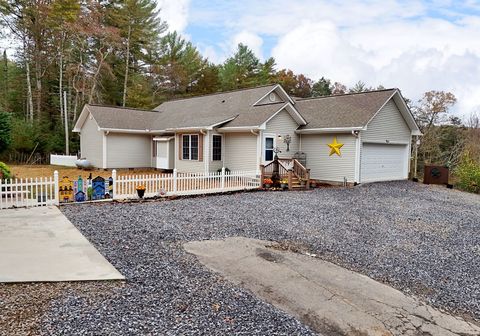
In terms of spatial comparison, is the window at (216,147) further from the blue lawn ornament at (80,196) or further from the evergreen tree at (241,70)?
the evergreen tree at (241,70)

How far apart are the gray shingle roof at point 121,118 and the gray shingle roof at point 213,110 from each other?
0.81 metres

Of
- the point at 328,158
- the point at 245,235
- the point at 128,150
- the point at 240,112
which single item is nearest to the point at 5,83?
the point at 128,150

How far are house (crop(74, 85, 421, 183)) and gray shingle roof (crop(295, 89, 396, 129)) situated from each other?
1.7 inches

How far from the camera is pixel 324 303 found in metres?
4.45

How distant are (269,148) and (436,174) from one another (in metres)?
9.40

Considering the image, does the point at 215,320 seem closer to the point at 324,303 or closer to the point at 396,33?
the point at 324,303

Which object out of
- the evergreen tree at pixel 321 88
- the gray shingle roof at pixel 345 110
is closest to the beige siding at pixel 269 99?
the gray shingle roof at pixel 345 110

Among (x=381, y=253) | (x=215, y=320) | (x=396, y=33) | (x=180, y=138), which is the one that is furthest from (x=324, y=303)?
(x=396, y=33)

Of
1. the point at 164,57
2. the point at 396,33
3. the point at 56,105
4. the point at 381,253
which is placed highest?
the point at 164,57

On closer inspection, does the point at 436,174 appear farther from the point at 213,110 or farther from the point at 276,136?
the point at 213,110

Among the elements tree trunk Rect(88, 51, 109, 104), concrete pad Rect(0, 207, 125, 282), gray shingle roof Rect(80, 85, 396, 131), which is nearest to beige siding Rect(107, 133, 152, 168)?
gray shingle roof Rect(80, 85, 396, 131)

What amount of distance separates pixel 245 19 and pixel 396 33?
783cm

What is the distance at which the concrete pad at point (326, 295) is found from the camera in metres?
4.00

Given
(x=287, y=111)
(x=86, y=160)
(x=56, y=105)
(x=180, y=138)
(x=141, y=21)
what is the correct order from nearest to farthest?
1. (x=287, y=111)
2. (x=180, y=138)
3. (x=86, y=160)
4. (x=56, y=105)
5. (x=141, y=21)
